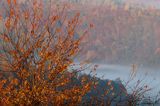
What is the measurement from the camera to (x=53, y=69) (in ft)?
67.5

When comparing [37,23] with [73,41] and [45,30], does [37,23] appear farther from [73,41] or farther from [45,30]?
[73,41]

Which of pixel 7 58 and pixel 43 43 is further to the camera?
pixel 7 58

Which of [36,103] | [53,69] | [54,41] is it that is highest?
[54,41]

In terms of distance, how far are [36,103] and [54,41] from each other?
321 centimetres

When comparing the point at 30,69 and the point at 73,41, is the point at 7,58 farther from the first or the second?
the point at 73,41

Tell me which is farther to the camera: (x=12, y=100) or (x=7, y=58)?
(x=7, y=58)

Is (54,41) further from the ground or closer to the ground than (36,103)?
further from the ground

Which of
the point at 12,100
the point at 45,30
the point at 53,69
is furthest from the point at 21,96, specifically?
the point at 45,30

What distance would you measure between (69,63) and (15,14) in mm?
3565

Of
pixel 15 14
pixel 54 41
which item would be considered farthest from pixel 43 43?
pixel 15 14

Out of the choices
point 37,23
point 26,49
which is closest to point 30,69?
point 26,49

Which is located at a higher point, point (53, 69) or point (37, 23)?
point (37, 23)

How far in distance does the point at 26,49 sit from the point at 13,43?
73cm

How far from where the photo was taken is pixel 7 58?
72.8 ft
